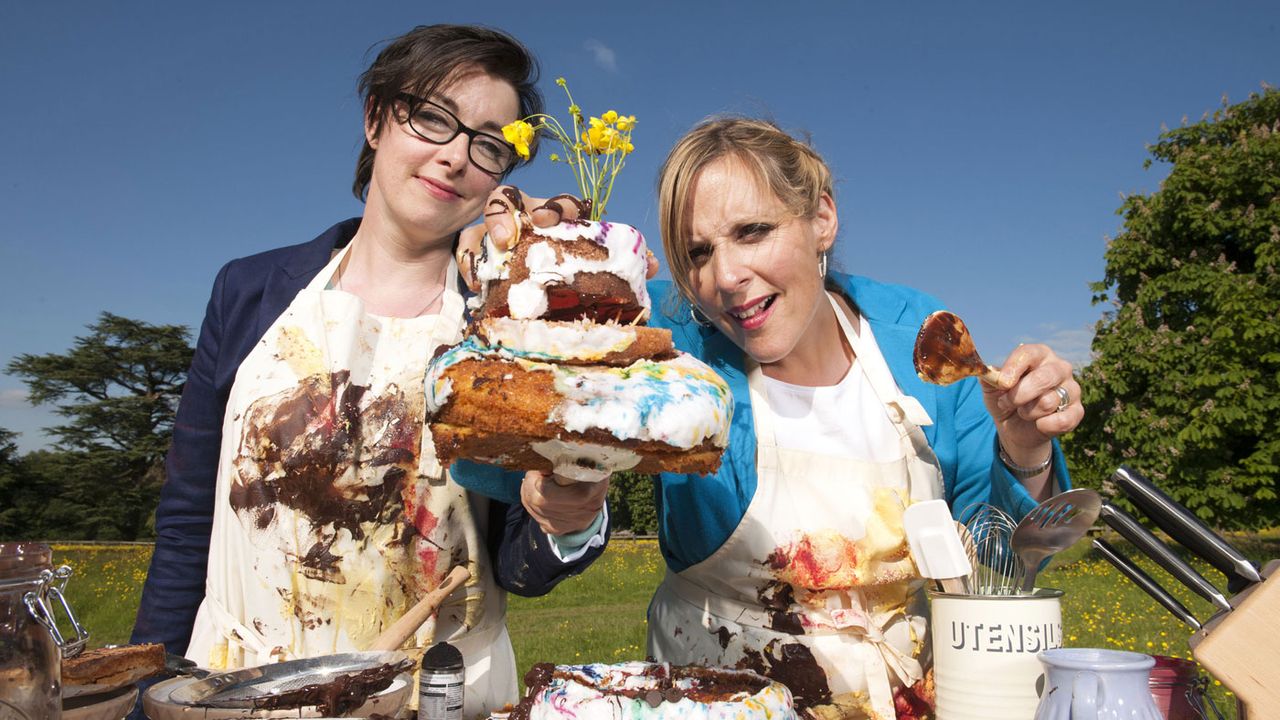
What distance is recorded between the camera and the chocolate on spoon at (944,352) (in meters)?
1.99

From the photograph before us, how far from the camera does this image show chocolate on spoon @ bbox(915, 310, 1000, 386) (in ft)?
6.52

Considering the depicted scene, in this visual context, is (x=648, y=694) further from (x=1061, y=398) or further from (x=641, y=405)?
(x=1061, y=398)

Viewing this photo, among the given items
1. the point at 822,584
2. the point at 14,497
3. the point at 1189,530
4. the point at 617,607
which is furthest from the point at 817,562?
the point at 14,497

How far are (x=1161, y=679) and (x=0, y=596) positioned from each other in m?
1.93

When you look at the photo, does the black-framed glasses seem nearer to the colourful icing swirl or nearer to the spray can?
the colourful icing swirl

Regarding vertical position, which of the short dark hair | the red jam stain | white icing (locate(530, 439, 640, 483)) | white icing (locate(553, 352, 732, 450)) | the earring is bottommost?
the red jam stain

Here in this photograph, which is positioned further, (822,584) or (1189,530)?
(822,584)

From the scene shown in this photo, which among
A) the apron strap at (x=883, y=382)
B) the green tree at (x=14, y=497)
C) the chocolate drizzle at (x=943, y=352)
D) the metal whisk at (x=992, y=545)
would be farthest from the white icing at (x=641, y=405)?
the green tree at (x=14, y=497)

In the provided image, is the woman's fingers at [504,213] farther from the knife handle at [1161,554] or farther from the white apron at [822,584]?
the knife handle at [1161,554]

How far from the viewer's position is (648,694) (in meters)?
1.59

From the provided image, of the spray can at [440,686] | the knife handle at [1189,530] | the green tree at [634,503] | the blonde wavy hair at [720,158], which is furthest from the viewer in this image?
the green tree at [634,503]

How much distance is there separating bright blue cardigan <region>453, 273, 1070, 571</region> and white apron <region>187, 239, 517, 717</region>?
266mm

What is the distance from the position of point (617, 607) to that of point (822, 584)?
333 inches

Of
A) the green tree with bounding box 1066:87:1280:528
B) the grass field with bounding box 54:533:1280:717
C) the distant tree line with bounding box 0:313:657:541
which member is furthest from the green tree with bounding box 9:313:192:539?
the green tree with bounding box 1066:87:1280:528
